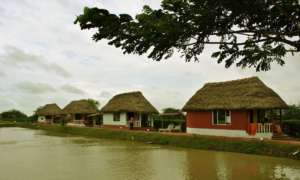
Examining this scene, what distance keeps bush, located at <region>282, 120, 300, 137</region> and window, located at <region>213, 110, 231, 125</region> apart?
389 cm

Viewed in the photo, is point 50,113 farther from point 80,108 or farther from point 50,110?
point 80,108

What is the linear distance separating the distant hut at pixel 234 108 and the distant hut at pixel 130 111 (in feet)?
32.1

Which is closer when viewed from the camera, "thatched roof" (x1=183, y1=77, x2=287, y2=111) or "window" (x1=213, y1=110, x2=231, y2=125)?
"thatched roof" (x1=183, y1=77, x2=287, y2=111)

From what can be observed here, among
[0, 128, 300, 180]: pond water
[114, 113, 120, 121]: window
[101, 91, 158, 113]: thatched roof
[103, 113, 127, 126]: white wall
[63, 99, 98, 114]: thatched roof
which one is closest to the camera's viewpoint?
[0, 128, 300, 180]: pond water

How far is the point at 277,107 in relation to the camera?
74.9 feet

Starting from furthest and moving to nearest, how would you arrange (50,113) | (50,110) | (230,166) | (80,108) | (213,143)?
(50,110), (50,113), (80,108), (213,143), (230,166)

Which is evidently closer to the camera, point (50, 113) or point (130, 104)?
point (130, 104)

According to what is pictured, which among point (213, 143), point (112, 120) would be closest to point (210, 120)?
point (213, 143)

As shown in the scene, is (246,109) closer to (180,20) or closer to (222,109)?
(222,109)

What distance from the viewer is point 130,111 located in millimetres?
37094

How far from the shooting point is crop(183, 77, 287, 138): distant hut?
23656 millimetres

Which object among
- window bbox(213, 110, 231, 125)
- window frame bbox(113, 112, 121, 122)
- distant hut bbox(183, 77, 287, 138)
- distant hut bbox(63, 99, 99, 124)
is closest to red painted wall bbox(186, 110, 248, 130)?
distant hut bbox(183, 77, 287, 138)

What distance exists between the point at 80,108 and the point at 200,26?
45381 millimetres

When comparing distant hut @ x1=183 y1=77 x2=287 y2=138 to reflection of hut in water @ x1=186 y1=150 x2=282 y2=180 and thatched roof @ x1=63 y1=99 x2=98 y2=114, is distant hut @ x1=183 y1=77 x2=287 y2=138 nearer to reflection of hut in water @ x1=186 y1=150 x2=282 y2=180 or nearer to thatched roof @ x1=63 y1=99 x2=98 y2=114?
reflection of hut in water @ x1=186 y1=150 x2=282 y2=180
